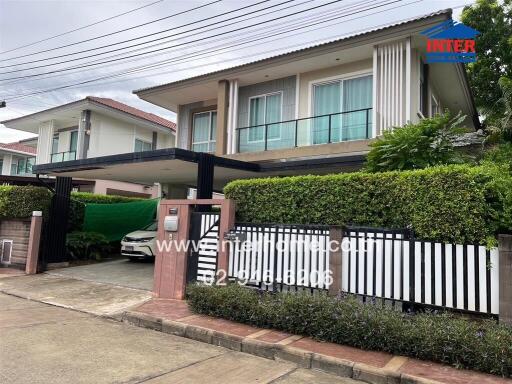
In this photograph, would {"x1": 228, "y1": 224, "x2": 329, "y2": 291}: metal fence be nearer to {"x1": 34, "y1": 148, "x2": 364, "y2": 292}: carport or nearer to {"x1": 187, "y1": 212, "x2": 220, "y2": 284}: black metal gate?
{"x1": 187, "y1": 212, "x2": 220, "y2": 284}: black metal gate

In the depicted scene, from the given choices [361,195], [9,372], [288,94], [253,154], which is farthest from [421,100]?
[9,372]

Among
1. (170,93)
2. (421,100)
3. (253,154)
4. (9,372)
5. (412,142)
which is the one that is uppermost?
(170,93)

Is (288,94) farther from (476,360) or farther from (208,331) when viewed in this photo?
(476,360)

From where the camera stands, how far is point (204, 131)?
16.5 metres

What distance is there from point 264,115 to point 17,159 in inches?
947

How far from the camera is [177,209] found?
8.29 meters

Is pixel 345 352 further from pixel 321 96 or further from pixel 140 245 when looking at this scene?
pixel 321 96

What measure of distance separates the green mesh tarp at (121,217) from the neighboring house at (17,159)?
18.4 metres

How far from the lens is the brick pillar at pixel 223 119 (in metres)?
14.4

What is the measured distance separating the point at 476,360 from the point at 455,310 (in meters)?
1.05

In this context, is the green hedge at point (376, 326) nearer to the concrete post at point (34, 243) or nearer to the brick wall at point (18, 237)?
the concrete post at point (34, 243)

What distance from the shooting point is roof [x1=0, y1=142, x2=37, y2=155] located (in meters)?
29.7

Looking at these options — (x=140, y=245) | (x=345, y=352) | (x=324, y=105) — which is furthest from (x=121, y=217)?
(x=345, y=352)

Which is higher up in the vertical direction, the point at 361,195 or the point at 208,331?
the point at 361,195
